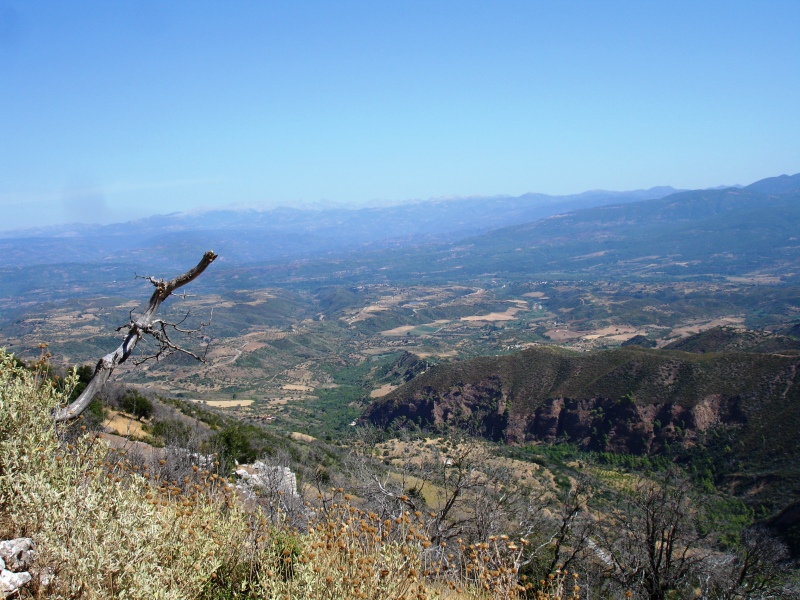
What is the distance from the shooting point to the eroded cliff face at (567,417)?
37406mm

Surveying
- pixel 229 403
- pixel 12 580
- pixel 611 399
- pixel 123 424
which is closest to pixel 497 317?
pixel 229 403

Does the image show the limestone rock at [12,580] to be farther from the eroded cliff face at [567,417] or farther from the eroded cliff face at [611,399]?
the eroded cliff face at [567,417]

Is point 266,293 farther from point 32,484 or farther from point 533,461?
point 32,484

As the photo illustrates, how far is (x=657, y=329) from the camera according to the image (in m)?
101

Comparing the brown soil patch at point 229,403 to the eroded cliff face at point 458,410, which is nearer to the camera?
the eroded cliff face at point 458,410

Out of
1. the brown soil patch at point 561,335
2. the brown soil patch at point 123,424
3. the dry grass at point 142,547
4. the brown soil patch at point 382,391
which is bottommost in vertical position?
the brown soil patch at point 561,335

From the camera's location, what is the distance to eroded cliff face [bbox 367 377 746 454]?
3741cm

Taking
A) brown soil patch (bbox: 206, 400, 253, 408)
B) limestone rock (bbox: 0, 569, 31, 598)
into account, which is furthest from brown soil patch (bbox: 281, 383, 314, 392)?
limestone rock (bbox: 0, 569, 31, 598)

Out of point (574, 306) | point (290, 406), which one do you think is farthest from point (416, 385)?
point (574, 306)

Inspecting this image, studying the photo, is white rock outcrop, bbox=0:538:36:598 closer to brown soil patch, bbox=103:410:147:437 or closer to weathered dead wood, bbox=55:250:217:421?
weathered dead wood, bbox=55:250:217:421

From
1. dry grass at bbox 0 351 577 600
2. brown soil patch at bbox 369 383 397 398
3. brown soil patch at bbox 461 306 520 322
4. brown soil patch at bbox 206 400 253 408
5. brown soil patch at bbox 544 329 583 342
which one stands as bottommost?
Answer: brown soil patch at bbox 461 306 520 322

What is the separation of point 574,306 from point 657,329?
38443 mm

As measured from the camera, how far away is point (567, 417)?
4491 centimetres

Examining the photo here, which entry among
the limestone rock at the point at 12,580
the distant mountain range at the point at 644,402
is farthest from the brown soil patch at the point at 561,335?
the limestone rock at the point at 12,580
